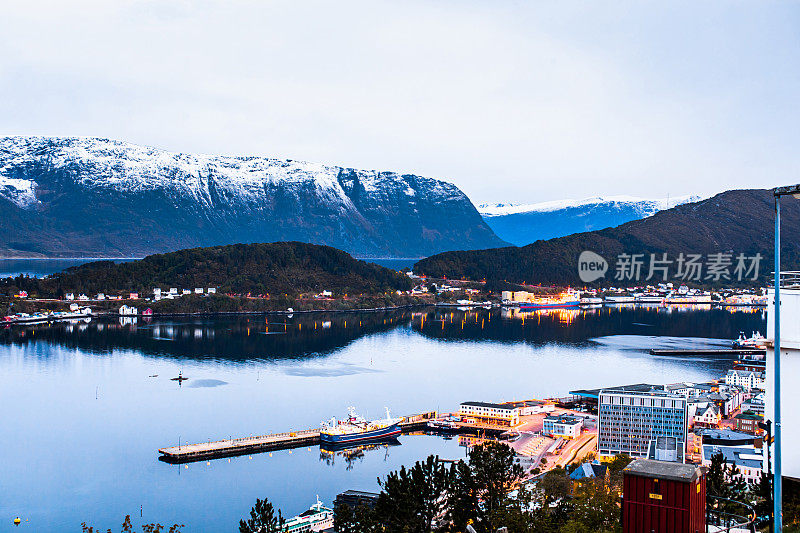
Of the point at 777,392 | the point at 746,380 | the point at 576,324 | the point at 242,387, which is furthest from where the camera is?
the point at 576,324

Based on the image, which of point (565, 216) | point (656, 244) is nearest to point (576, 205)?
point (565, 216)

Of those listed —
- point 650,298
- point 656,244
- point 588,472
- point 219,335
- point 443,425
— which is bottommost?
point 443,425

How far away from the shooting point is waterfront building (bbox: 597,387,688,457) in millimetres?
12273

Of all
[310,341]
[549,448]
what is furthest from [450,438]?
[310,341]

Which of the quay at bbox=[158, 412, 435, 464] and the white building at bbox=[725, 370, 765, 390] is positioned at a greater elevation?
the white building at bbox=[725, 370, 765, 390]

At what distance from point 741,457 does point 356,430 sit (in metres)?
6.12

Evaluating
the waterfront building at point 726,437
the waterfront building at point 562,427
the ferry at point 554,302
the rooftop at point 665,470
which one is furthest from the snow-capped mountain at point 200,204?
the rooftop at point 665,470

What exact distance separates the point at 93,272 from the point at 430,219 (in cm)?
7621

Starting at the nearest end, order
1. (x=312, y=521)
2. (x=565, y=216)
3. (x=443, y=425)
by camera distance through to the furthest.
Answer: (x=312, y=521), (x=443, y=425), (x=565, y=216)

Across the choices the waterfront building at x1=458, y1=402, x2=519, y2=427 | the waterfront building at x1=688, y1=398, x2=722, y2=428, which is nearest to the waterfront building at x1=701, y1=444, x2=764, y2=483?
the waterfront building at x1=688, y1=398, x2=722, y2=428

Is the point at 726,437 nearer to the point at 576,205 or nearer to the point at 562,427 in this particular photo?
the point at 562,427

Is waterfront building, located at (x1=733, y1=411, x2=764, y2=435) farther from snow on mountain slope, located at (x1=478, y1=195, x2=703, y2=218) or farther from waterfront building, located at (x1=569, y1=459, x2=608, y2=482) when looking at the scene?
snow on mountain slope, located at (x1=478, y1=195, x2=703, y2=218)

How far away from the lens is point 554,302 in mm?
48562

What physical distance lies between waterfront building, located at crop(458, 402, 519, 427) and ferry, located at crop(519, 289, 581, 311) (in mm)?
31512
